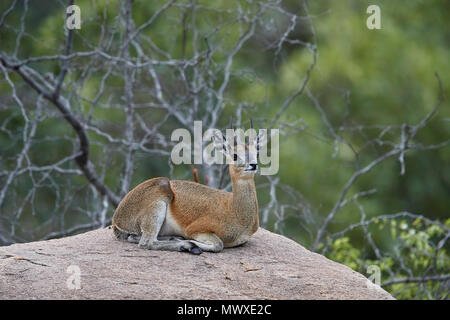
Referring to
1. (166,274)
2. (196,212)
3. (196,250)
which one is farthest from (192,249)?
(166,274)

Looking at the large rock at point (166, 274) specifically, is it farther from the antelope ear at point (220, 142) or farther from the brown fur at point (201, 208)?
the antelope ear at point (220, 142)

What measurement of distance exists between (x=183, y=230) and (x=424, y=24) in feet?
64.6

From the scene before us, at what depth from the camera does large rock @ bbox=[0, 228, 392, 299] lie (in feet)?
22.3

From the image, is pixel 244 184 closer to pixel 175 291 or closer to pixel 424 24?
pixel 175 291

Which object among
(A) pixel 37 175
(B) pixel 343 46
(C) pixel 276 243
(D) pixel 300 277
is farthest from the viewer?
(B) pixel 343 46

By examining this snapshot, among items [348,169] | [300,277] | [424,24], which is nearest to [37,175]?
[348,169]

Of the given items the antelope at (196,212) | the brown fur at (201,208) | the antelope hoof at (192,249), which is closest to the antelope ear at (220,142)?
the antelope at (196,212)

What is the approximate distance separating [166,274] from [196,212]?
1.41 metres

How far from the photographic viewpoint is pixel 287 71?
21.3 m

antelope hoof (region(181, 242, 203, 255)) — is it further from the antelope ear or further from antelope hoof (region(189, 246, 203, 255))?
the antelope ear

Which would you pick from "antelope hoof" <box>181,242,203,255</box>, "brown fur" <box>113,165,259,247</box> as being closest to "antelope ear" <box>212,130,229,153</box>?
"brown fur" <box>113,165,259,247</box>

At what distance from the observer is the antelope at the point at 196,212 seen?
8.27 m

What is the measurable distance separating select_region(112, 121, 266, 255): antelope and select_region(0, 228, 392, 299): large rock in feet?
0.57

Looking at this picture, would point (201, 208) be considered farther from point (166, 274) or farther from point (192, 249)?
point (166, 274)
